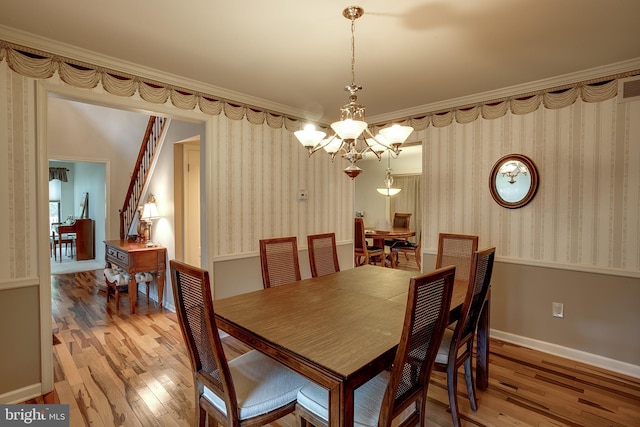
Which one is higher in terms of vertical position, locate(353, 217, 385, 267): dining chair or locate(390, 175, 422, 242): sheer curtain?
locate(390, 175, 422, 242): sheer curtain

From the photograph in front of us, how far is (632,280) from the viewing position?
2.54 meters

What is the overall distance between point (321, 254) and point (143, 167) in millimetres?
3493

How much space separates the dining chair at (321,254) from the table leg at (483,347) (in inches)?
48.8

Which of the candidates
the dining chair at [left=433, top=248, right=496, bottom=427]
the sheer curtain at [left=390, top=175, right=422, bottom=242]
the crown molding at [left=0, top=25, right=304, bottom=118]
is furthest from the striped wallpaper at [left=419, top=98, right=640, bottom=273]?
the sheer curtain at [left=390, top=175, right=422, bottom=242]

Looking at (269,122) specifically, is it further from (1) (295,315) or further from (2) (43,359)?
(2) (43,359)

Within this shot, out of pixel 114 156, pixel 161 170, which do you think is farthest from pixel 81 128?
pixel 161 170

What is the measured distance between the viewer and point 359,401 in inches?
54.5

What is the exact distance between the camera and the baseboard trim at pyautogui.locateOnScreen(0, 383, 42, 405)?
2059 mm

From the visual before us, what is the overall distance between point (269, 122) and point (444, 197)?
215 cm

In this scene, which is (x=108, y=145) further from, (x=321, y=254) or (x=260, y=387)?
(x=260, y=387)

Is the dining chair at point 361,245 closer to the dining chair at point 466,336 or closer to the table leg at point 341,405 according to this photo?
the dining chair at point 466,336

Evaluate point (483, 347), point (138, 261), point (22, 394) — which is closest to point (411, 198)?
point (483, 347)

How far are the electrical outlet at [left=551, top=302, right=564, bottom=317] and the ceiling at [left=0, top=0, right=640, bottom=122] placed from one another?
204 centimetres

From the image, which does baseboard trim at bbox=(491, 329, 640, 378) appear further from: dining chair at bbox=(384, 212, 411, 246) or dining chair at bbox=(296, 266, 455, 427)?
dining chair at bbox=(384, 212, 411, 246)
